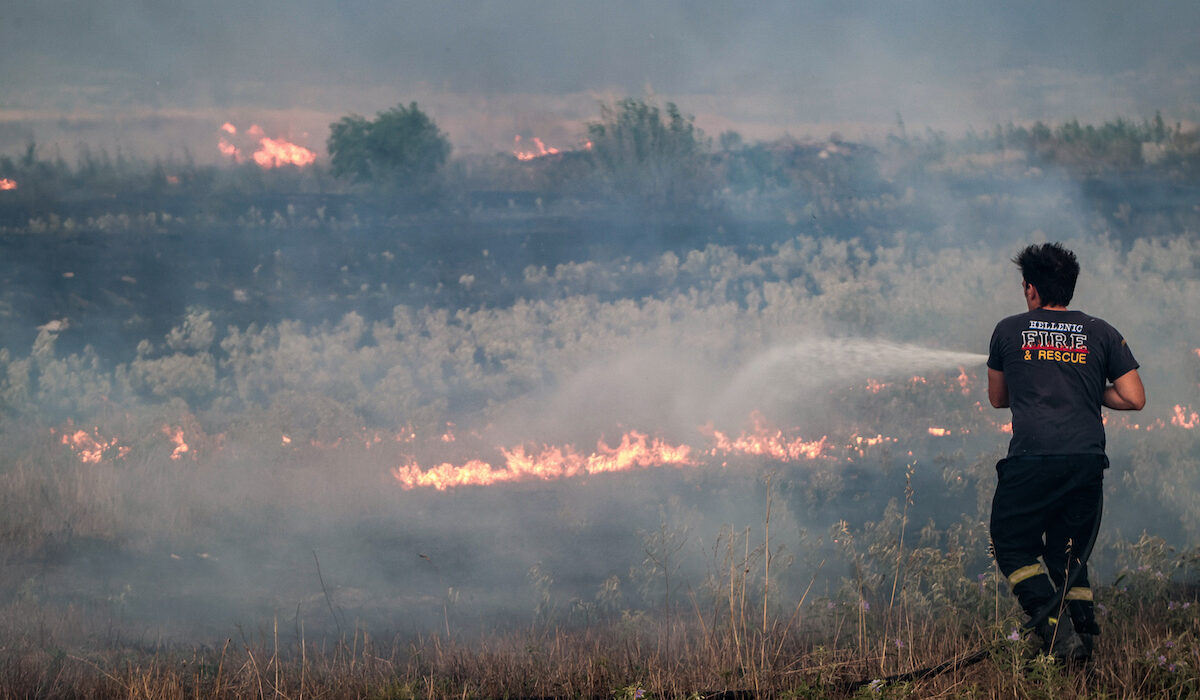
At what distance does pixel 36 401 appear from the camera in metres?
10.9

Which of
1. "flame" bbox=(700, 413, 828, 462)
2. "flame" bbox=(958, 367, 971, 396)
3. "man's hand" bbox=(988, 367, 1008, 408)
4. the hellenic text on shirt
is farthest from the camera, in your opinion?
"flame" bbox=(958, 367, 971, 396)

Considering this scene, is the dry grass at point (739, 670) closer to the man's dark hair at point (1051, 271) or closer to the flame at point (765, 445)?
the man's dark hair at point (1051, 271)

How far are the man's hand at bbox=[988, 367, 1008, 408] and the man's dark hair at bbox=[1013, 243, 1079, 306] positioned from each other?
1.45ft

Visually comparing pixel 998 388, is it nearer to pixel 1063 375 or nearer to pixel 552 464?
pixel 1063 375

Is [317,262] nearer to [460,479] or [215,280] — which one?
[215,280]

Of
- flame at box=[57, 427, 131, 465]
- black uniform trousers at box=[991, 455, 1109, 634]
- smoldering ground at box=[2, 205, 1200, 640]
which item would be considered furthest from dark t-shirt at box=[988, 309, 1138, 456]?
flame at box=[57, 427, 131, 465]

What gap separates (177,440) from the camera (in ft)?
36.2

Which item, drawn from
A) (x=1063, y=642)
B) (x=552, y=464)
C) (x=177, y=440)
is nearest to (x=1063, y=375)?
(x=1063, y=642)

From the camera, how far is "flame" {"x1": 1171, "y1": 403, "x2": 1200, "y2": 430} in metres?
11.4

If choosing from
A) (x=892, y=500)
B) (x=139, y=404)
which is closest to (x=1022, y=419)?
(x=892, y=500)

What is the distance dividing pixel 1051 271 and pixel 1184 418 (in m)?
8.37

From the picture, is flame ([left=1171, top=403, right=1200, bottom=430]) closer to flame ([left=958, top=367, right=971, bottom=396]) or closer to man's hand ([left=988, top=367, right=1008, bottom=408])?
flame ([left=958, top=367, right=971, bottom=396])

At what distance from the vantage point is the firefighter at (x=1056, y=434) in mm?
4688

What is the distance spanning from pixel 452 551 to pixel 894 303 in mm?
6721
